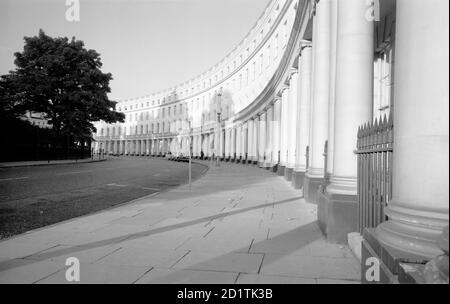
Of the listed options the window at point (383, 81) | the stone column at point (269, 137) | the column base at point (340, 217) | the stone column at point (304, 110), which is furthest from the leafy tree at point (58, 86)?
the column base at point (340, 217)

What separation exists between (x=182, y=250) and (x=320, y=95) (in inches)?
255

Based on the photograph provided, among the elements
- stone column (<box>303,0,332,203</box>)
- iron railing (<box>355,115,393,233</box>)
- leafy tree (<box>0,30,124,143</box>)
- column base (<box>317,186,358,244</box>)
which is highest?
leafy tree (<box>0,30,124,143</box>)

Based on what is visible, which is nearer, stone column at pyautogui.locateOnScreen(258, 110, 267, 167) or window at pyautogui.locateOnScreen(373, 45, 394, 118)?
window at pyautogui.locateOnScreen(373, 45, 394, 118)

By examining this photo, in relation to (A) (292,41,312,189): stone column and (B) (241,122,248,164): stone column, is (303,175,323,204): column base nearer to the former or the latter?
(A) (292,41,312,189): stone column

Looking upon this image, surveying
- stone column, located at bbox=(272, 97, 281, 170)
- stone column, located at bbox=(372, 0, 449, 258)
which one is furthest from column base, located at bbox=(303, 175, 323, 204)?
stone column, located at bbox=(272, 97, 281, 170)

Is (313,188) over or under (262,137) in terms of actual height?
under

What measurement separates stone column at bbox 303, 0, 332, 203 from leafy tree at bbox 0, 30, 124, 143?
107ft

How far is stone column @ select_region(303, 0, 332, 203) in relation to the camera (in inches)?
377

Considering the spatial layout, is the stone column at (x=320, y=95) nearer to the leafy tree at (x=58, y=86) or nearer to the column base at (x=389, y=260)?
the column base at (x=389, y=260)

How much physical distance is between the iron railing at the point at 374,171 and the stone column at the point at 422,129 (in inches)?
30.3

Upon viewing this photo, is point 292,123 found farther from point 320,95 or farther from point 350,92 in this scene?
point 350,92

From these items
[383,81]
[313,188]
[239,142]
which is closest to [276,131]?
[383,81]

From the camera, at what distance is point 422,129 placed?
9.17 feet

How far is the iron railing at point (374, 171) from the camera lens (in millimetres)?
→ 3828
